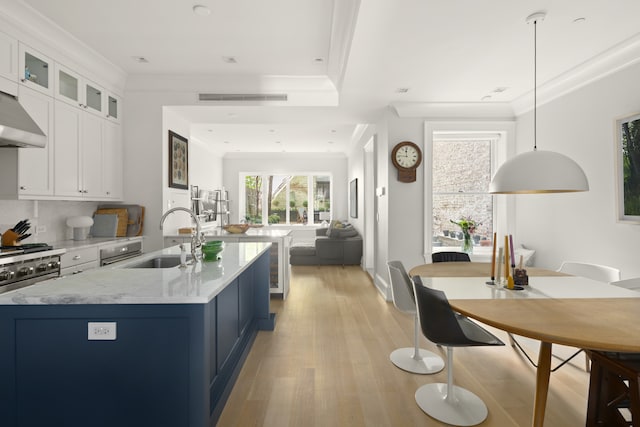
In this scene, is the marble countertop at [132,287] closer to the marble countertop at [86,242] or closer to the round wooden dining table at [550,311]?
the round wooden dining table at [550,311]

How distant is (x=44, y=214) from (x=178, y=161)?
170cm

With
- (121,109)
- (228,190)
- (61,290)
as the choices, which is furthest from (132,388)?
(228,190)

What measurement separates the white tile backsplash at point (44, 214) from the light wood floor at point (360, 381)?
2.50 meters

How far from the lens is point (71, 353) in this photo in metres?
1.43

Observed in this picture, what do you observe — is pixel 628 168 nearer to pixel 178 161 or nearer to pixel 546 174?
pixel 546 174

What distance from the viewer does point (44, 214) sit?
349cm

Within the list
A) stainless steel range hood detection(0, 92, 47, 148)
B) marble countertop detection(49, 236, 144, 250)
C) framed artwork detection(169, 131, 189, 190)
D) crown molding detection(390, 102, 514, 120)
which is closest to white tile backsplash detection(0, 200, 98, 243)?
marble countertop detection(49, 236, 144, 250)

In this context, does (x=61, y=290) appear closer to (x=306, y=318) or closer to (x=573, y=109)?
(x=306, y=318)

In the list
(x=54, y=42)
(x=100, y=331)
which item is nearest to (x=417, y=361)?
(x=100, y=331)

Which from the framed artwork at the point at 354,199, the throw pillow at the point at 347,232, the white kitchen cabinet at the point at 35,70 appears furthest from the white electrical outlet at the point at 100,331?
the framed artwork at the point at 354,199

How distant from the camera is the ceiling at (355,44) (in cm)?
244

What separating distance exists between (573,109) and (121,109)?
17.1 feet

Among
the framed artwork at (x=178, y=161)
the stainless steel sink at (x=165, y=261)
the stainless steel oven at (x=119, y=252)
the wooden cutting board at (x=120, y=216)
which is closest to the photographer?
the stainless steel sink at (x=165, y=261)

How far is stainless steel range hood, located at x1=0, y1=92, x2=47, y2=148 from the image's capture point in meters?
2.43
